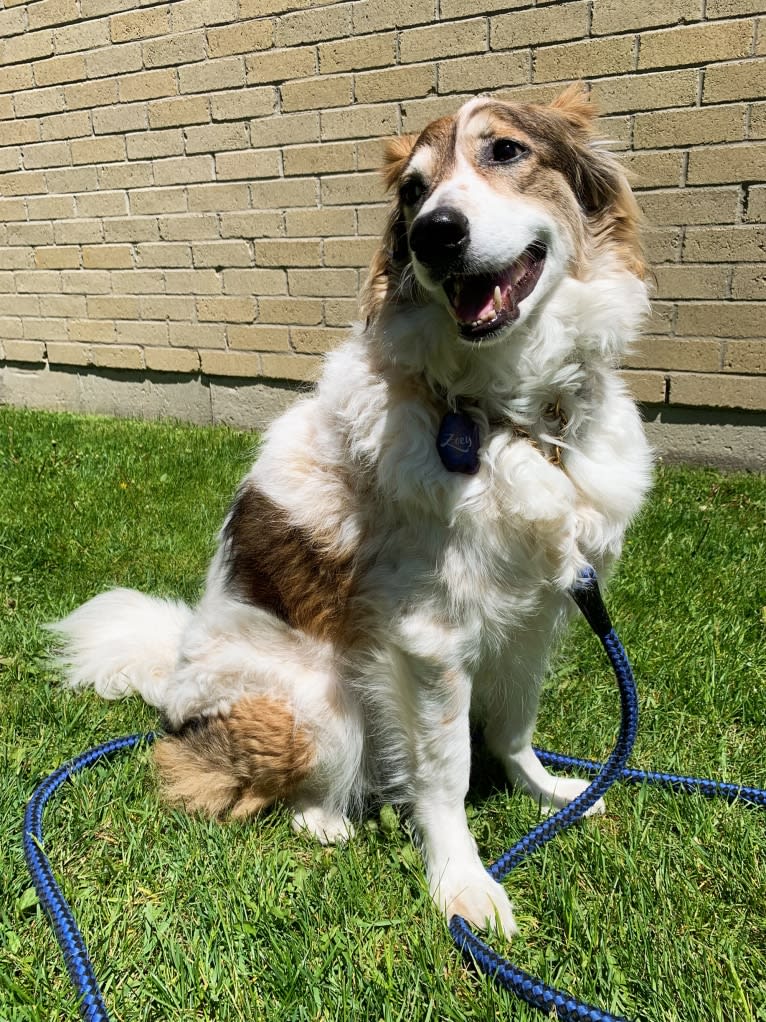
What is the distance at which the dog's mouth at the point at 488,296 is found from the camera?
6.16 ft

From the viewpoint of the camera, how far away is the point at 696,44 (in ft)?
14.6

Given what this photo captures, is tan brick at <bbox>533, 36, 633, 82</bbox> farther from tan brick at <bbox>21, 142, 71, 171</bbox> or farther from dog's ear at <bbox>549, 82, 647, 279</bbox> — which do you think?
tan brick at <bbox>21, 142, 71, 171</bbox>

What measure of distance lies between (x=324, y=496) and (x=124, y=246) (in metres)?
5.56

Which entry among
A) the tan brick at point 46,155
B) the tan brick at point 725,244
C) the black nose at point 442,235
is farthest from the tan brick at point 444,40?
the black nose at point 442,235

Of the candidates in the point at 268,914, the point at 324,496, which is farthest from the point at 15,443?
the point at 268,914

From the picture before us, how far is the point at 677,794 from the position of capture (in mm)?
2205

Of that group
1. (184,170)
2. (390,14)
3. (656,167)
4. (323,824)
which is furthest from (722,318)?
(184,170)

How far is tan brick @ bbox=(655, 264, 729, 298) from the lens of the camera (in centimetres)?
479

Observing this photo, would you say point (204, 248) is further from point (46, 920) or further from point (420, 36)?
point (46, 920)

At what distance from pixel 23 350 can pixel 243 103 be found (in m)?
3.44

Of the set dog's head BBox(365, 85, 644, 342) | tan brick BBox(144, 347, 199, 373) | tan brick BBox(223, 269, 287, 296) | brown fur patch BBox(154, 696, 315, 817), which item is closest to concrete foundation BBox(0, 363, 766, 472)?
tan brick BBox(144, 347, 199, 373)

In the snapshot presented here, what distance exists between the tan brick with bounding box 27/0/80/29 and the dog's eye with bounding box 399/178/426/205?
235 inches

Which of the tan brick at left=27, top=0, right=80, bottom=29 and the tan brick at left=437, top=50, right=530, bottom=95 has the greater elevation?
the tan brick at left=27, top=0, right=80, bottom=29

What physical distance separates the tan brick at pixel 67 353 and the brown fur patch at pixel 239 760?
229 inches
